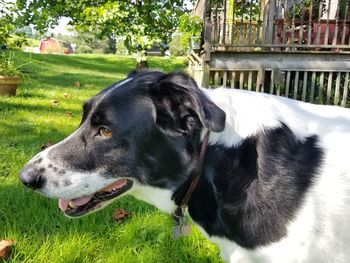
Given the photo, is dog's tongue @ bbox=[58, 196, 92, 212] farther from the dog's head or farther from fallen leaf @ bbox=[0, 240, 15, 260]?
fallen leaf @ bbox=[0, 240, 15, 260]

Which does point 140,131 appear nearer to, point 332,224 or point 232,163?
point 232,163

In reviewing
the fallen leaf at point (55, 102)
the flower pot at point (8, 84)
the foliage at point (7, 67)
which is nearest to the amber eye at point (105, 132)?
the fallen leaf at point (55, 102)

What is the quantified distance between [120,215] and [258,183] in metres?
1.52

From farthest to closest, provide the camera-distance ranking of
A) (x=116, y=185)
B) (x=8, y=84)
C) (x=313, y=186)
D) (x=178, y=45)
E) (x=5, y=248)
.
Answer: (x=178, y=45) < (x=8, y=84) < (x=5, y=248) < (x=116, y=185) < (x=313, y=186)

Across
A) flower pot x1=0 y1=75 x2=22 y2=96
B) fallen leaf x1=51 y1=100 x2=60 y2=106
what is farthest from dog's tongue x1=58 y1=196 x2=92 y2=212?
flower pot x1=0 y1=75 x2=22 y2=96

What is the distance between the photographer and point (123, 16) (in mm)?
8797

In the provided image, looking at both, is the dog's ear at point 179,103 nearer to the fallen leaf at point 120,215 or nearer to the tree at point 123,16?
the fallen leaf at point 120,215

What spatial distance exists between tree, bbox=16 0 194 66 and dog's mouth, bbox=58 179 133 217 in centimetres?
643

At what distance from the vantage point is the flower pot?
7.06 metres

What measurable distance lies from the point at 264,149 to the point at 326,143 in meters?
0.30

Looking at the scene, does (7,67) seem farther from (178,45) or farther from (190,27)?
(178,45)

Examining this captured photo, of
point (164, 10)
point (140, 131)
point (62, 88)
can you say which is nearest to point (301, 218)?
point (140, 131)

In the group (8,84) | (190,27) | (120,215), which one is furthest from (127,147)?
(190,27)

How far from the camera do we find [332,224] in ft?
5.85
